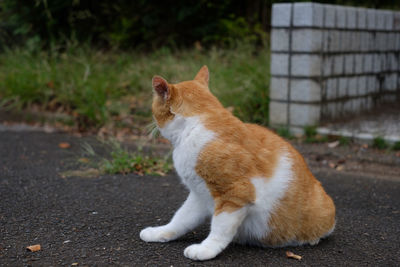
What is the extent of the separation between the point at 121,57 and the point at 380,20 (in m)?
4.26

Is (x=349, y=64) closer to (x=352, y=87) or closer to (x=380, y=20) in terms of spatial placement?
(x=352, y=87)

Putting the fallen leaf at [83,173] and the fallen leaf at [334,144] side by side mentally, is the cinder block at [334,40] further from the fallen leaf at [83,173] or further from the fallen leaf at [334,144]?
the fallen leaf at [83,173]

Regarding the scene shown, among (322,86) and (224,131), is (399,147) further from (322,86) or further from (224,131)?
(224,131)

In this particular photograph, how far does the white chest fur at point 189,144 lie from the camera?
2.20 metres

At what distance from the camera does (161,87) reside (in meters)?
2.29

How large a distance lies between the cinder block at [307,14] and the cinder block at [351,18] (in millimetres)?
614

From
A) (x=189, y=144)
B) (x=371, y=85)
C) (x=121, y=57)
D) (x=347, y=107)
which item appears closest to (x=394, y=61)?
(x=371, y=85)

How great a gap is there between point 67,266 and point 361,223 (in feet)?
6.11

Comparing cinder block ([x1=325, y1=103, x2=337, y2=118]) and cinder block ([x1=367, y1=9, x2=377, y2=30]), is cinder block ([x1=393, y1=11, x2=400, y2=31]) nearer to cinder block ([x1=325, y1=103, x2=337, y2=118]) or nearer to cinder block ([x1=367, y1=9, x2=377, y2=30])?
cinder block ([x1=367, y1=9, x2=377, y2=30])

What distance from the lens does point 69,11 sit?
8633 millimetres

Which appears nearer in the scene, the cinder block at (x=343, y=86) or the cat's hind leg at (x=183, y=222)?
the cat's hind leg at (x=183, y=222)

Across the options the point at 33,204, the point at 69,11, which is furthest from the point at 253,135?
the point at 69,11

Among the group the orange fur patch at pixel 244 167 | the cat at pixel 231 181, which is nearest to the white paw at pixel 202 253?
the cat at pixel 231 181

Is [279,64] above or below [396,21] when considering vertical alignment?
below
